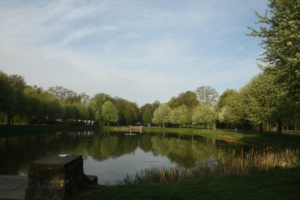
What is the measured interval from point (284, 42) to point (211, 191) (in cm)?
1002

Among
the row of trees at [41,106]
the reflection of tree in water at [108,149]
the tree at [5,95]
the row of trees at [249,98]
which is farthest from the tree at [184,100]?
the tree at [5,95]

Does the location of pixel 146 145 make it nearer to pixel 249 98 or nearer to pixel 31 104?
pixel 249 98

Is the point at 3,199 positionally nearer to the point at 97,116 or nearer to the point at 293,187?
the point at 293,187

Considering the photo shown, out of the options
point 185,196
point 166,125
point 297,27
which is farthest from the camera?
point 166,125

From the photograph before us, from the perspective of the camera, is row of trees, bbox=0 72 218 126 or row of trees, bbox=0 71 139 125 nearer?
row of trees, bbox=0 71 139 125

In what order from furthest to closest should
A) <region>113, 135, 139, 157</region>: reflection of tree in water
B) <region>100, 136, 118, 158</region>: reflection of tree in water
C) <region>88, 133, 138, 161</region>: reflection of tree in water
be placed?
<region>113, 135, 139, 157</region>: reflection of tree in water, <region>100, 136, 118, 158</region>: reflection of tree in water, <region>88, 133, 138, 161</region>: reflection of tree in water

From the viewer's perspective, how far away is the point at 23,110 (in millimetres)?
50312

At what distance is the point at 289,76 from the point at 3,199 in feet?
48.3

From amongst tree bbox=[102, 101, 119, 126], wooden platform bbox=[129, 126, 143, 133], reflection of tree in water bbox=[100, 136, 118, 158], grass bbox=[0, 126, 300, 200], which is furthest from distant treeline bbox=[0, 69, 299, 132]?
reflection of tree in water bbox=[100, 136, 118, 158]

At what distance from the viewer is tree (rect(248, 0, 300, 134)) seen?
12.4 m

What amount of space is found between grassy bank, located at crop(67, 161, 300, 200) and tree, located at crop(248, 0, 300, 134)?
599 cm

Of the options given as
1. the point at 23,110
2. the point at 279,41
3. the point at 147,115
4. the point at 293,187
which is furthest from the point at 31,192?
the point at 147,115

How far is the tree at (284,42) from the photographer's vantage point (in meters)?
12.4

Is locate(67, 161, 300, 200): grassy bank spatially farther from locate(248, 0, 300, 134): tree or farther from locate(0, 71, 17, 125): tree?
locate(0, 71, 17, 125): tree
